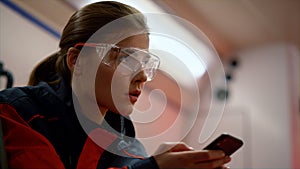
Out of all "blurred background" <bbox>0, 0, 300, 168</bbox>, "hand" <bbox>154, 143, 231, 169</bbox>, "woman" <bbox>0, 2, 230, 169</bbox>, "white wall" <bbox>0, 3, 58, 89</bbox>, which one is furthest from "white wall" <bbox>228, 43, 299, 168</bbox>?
"hand" <bbox>154, 143, 231, 169</bbox>

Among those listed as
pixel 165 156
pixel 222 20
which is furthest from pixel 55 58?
pixel 222 20

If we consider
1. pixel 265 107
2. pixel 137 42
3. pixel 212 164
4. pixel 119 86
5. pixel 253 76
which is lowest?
pixel 265 107

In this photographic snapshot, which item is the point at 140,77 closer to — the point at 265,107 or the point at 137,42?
the point at 137,42

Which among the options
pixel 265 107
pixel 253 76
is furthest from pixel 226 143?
pixel 253 76

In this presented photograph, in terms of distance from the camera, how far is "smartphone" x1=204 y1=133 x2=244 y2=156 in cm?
75

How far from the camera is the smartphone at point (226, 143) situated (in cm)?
75

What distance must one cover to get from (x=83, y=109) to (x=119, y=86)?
0.37 feet

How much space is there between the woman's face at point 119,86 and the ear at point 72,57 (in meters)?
0.08

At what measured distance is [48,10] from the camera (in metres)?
1.84

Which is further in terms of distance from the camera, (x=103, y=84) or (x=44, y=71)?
(x=44, y=71)

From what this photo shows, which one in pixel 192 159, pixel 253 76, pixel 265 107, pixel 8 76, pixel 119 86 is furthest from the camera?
pixel 253 76

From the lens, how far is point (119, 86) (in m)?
0.95

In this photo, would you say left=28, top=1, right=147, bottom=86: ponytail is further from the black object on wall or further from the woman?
the black object on wall

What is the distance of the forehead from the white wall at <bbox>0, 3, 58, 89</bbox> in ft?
2.60
